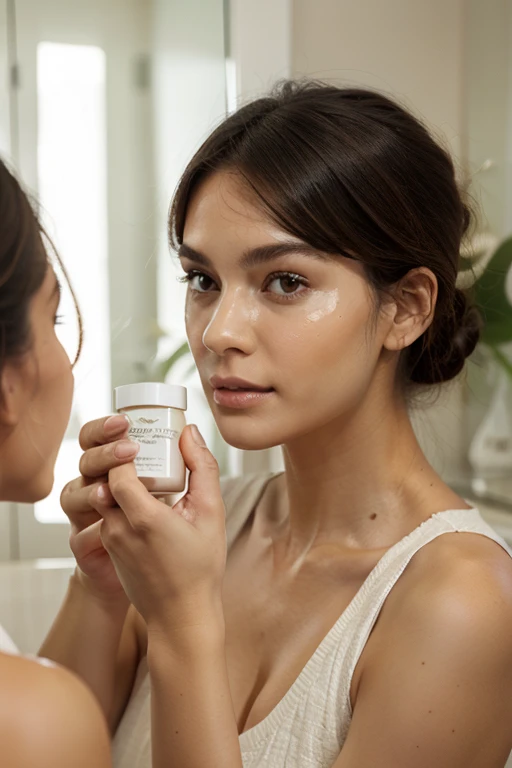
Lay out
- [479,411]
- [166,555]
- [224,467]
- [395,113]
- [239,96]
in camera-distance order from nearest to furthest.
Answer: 1. [166,555]
2. [395,113]
3. [239,96]
4. [224,467]
5. [479,411]

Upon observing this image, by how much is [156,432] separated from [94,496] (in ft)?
0.30

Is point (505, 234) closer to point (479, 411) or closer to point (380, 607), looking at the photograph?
point (479, 411)

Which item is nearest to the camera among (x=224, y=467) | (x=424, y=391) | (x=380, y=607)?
(x=380, y=607)

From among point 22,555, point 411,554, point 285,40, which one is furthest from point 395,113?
point 22,555

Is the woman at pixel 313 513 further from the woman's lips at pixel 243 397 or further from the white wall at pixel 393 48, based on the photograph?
the white wall at pixel 393 48

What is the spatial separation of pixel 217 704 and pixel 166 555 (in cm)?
15

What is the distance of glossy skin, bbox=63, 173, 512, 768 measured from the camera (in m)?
0.84

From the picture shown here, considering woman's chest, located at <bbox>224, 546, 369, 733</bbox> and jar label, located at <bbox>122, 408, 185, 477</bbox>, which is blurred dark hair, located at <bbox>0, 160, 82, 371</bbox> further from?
woman's chest, located at <bbox>224, 546, 369, 733</bbox>

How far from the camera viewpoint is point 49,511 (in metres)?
1.61

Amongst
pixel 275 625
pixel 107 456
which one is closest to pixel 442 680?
pixel 275 625

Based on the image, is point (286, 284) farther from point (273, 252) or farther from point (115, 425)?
point (115, 425)

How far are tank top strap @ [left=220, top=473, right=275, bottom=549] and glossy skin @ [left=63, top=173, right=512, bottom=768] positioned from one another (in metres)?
0.02

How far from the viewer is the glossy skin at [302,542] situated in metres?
0.84

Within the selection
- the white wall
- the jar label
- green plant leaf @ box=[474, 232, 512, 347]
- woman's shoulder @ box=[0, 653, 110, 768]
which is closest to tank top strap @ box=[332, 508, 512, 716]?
the jar label
